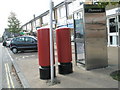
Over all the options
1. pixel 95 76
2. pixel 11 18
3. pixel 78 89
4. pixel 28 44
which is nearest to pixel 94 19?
pixel 95 76

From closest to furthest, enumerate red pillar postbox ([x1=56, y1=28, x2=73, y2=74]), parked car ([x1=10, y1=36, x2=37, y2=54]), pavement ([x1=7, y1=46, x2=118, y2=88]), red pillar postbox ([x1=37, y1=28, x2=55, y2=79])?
1. pavement ([x1=7, y1=46, x2=118, y2=88])
2. red pillar postbox ([x1=37, y1=28, x2=55, y2=79])
3. red pillar postbox ([x1=56, y1=28, x2=73, y2=74])
4. parked car ([x1=10, y1=36, x2=37, y2=54])

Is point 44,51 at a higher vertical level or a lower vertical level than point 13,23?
lower

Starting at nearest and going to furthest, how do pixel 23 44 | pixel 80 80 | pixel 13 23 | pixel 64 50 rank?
pixel 80 80 < pixel 64 50 < pixel 23 44 < pixel 13 23

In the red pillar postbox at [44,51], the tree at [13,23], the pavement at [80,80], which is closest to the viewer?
the pavement at [80,80]

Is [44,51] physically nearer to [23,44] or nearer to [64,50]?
[64,50]

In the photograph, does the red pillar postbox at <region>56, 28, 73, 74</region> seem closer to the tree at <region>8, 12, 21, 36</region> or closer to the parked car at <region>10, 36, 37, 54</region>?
the parked car at <region>10, 36, 37, 54</region>

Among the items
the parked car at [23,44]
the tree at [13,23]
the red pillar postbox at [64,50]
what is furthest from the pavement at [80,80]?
the tree at [13,23]

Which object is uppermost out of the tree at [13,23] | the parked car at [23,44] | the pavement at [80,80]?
the tree at [13,23]

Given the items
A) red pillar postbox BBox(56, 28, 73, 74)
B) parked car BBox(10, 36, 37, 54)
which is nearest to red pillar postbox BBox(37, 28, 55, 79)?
red pillar postbox BBox(56, 28, 73, 74)

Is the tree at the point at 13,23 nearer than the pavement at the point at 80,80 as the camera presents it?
No

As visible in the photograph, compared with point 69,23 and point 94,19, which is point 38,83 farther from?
point 69,23

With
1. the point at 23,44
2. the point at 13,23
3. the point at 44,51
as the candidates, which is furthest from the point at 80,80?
the point at 13,23

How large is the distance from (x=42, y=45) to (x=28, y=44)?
1090 cm

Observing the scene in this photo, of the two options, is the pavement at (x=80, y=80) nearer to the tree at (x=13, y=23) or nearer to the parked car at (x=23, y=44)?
the parked car at (x=23, y=44)
